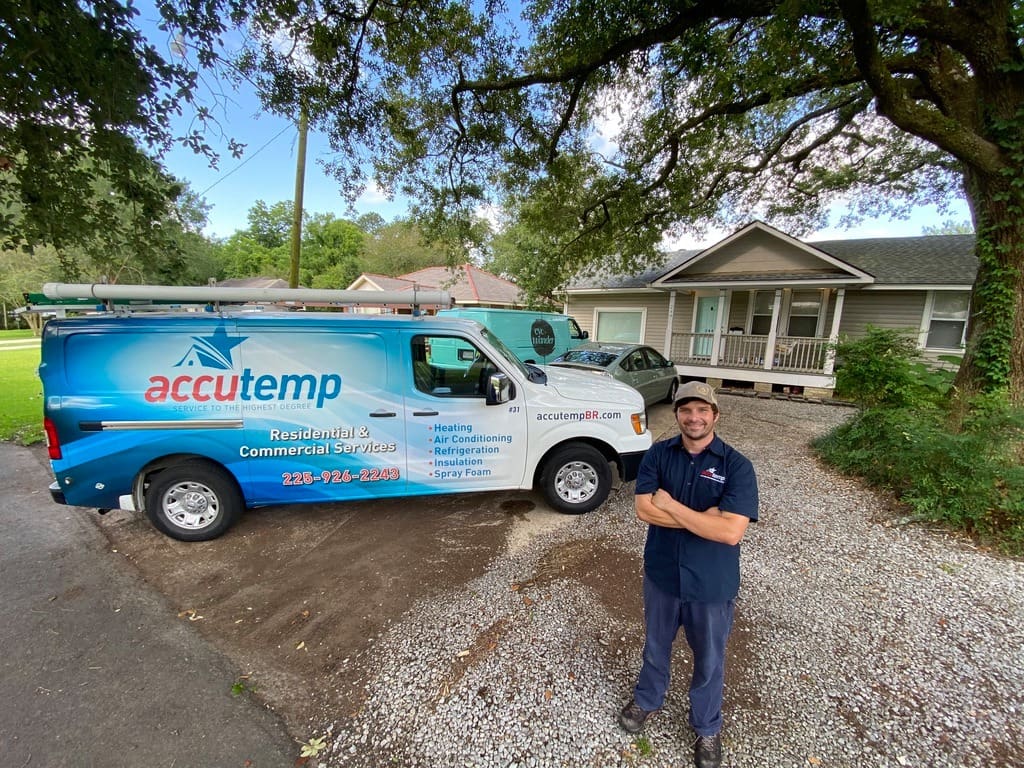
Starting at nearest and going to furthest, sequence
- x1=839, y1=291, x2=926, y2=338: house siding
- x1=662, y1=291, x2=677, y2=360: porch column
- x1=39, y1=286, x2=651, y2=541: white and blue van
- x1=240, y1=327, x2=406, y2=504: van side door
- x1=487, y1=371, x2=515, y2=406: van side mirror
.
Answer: x1=39, y1=286, x2=651, y2=541: white and blue van → x1=240, y1=327, x2=406, y2=504: van side door → x1=487, y1=371, x2=515, y2=406: van side mirror → x1=839, y1=291, x2=926, y2=338: house siding → x1=662, y1=291, x2=677, y2=360: porch column

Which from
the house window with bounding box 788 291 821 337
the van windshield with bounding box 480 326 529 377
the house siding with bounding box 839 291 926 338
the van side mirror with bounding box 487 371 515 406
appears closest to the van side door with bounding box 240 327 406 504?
the van side mirror with bounding box 487 371 515 406

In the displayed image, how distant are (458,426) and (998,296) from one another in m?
7.28

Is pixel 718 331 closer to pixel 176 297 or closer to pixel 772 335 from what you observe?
pixel 772 335

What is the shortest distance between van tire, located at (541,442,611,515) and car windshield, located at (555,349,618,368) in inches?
147

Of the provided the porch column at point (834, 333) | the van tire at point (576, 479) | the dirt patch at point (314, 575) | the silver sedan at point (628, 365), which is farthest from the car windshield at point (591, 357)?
the porch column at point (834, 333)

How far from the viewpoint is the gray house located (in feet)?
35.0

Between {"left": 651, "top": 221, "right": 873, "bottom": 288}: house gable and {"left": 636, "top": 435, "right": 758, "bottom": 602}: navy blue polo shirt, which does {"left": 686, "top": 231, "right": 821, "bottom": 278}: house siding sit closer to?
{"left": 651, "top": 221, "right": 873, "bottom": 288}: house gable

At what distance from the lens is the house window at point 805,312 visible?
12234mm

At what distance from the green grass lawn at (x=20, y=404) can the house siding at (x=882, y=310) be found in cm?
1700

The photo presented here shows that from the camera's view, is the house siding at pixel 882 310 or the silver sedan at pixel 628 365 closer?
the silver sedan at pixel 628 365

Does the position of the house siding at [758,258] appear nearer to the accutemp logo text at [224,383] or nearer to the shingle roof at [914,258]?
the shingle roof at [914,258]

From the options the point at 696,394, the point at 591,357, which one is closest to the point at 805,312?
the point at 591,357

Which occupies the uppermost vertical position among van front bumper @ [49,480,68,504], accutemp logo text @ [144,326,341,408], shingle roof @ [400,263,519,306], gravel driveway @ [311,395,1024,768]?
shingle roof @ [400,263,519,306]

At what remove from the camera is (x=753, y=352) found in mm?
12062
